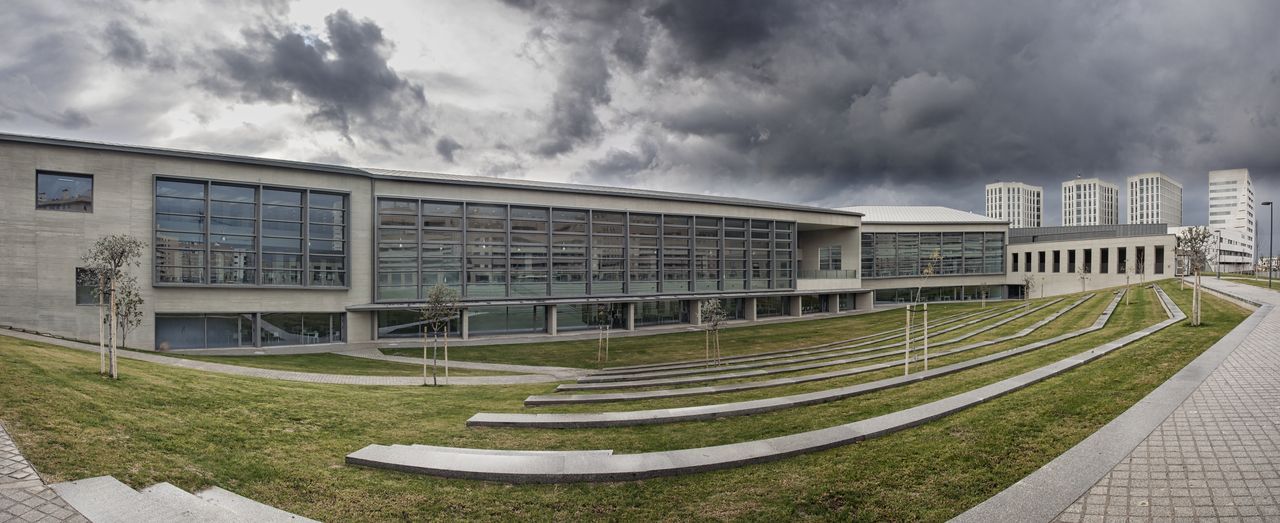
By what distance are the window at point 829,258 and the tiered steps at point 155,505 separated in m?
62.7

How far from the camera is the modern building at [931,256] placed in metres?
65.8

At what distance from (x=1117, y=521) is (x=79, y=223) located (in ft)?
146

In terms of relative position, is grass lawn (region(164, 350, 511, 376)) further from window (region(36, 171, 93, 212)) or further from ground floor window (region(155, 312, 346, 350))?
window (region(36, 171, 93, 212))

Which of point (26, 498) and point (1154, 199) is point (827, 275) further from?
point (1154, 199)

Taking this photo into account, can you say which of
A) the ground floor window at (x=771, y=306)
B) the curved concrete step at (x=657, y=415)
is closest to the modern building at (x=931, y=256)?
the ground floor window at (x=771, y=306)

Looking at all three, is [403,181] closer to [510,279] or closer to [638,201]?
[510,279]

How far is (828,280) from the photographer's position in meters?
57.2

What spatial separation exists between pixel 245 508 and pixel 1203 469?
13.2 m

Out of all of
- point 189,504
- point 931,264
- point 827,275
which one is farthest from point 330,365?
point 931,264

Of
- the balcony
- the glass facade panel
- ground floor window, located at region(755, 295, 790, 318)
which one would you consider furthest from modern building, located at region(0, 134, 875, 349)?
the glass facade panel

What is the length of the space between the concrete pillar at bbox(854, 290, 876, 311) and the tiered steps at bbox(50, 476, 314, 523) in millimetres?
64189

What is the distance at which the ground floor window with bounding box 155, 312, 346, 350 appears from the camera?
103 ft

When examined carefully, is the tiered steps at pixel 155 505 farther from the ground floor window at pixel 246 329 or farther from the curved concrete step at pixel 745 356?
the ground floor window at pixel 246 329

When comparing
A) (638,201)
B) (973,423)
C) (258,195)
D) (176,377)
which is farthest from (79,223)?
(973,423)
